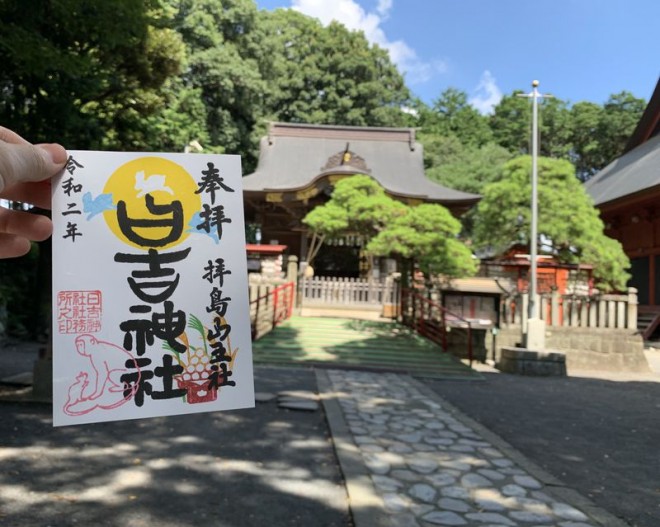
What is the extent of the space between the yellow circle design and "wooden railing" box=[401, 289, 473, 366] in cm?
897

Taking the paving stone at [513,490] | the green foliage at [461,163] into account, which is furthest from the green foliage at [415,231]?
the green foliage at [461,163]

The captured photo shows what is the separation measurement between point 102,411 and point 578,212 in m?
11.7

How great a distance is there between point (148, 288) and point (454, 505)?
2618 millimetres

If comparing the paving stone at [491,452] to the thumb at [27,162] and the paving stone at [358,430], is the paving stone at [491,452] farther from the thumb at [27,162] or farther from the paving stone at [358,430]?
the thumb at [27,162]

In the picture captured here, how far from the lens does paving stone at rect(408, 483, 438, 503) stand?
3238 millimetres

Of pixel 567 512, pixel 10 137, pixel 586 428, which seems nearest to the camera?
pixel 10 137

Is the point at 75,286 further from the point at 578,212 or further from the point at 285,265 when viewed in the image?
the point at 285,265

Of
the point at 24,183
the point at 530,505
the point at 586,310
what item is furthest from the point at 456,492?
the point at 586,310

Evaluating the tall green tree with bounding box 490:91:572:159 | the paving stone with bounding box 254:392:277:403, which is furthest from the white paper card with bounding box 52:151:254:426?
the tall green tree with bounding box 490:91:572:159

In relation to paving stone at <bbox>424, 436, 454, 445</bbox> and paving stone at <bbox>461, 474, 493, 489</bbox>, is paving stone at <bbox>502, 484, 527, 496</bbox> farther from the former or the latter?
paving stone at <bbox>424, 436, 454, 445</bbox>

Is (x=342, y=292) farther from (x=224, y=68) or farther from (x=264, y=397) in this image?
(x=224, y=68)

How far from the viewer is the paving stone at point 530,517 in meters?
2.94

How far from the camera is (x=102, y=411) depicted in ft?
4.60

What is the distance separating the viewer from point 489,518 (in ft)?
9.77
